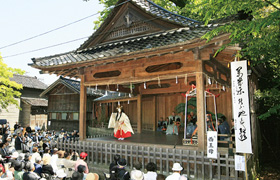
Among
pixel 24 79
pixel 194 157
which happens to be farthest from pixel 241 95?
pixel 24 79

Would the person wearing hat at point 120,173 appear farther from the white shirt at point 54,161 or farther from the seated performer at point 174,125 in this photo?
the seated performer at point 174,125

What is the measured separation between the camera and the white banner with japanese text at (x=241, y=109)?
18.4 ft

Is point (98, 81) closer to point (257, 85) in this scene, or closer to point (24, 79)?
point (257, 85)

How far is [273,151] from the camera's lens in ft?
36.3

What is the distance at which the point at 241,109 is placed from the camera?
5859 millimetres

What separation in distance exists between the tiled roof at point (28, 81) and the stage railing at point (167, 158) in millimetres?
23926

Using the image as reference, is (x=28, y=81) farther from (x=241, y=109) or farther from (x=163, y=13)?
(x=241, y=109)

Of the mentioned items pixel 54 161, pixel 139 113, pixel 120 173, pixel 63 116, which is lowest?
pixel 54 161

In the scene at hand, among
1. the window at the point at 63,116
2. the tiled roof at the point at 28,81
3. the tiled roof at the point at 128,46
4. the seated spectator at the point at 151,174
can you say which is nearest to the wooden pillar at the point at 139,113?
the tiled roof at the point at 128,46

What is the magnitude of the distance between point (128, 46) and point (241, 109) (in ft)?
15.8

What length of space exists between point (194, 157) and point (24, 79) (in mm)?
31137

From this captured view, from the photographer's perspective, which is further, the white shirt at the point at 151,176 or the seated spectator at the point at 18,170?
the seated spectator at the point at 18,170

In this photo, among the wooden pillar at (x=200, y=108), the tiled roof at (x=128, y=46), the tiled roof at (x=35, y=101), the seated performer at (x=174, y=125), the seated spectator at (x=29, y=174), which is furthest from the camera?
the tiled roof at (x=35, y=101)

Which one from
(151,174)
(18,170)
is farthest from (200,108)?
(18,170)
